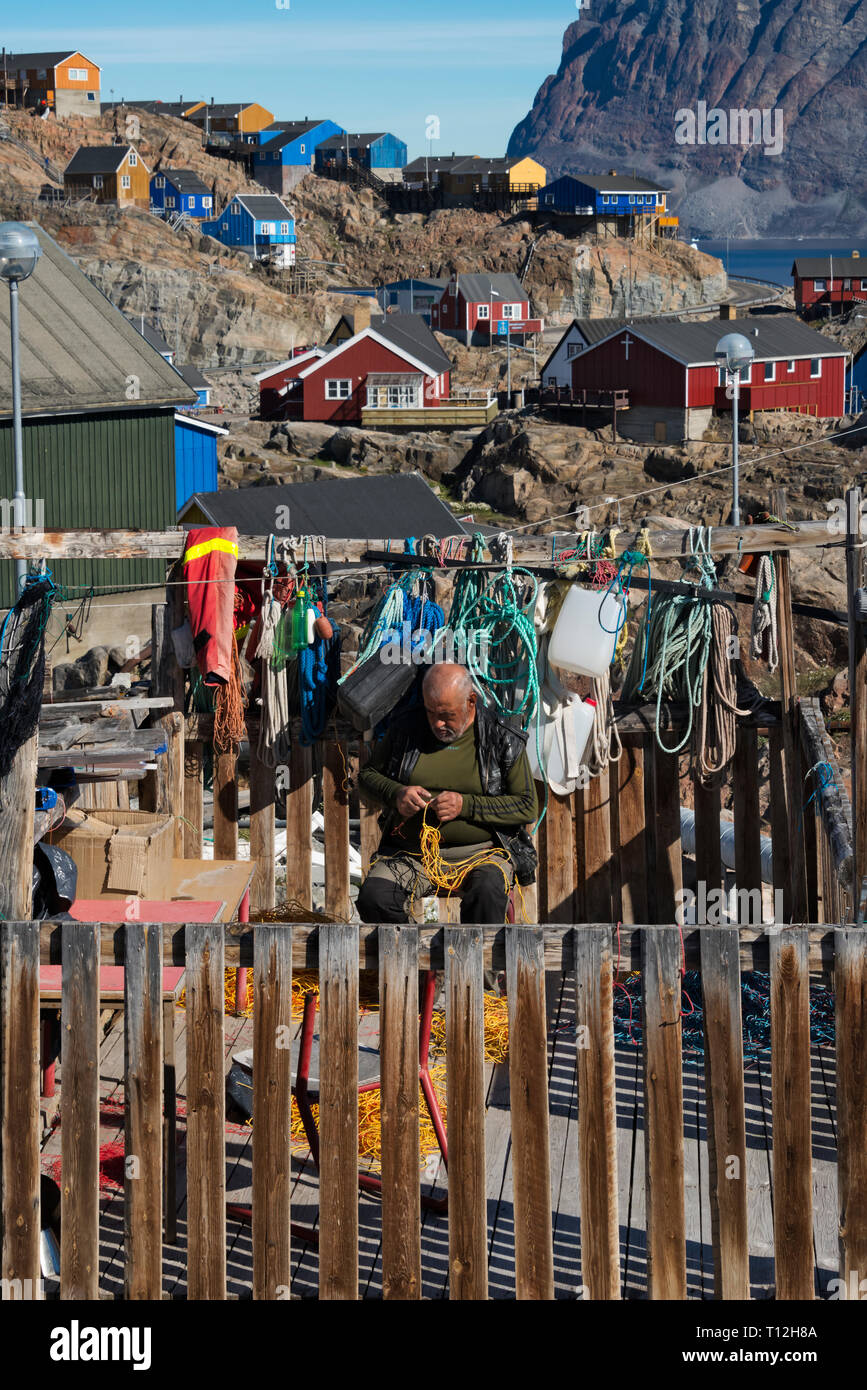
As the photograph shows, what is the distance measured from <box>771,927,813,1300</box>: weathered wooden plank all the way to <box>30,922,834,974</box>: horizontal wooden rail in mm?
60

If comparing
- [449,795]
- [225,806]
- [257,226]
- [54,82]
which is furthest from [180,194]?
[449,795]

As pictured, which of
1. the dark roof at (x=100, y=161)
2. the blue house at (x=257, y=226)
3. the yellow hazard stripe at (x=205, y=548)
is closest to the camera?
the yellow hazard stripe at (x=205, y=548)

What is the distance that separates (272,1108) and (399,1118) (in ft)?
1.20

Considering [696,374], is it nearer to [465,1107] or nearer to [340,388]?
[340,388]

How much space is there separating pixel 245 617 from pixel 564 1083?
316 centimetres

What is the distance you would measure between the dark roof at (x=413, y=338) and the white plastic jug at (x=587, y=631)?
6941cm

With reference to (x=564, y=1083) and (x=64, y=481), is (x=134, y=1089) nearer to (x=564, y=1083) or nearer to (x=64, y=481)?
(x=564, y=1083)

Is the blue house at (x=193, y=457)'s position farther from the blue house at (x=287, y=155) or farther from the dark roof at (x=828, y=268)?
the blue house at (x=287, y=155)

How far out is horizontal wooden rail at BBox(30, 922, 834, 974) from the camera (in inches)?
162

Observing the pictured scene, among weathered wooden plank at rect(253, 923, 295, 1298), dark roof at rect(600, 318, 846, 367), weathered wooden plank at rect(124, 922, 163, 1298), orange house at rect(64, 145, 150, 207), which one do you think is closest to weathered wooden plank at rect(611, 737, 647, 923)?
weathered wooden plank at rect(253, 923, 295, 1298)

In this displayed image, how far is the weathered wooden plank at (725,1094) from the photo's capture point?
13.4 ft

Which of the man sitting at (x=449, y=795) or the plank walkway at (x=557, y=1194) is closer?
the plank walkway at (x=557, y=1194)

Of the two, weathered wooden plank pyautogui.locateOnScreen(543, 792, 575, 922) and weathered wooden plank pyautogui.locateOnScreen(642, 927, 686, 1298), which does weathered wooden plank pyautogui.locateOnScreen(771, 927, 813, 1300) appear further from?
weathered wooden plank pyautogui.locateOnScreen(543, 792, 575, 922)

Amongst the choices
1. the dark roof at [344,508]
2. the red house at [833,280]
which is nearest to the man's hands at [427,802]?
the dark roof at [344,508]
